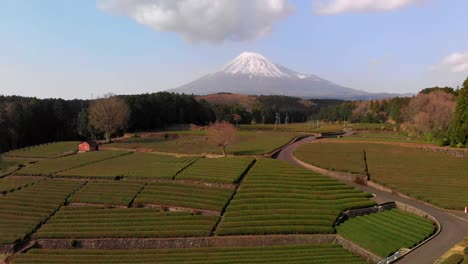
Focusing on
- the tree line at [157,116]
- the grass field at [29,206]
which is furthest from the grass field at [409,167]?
the grass field at [29,206]

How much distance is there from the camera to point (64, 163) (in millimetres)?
55812

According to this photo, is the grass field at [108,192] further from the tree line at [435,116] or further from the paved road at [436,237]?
the tree line at [435,116]

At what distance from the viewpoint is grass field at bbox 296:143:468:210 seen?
1594 inches

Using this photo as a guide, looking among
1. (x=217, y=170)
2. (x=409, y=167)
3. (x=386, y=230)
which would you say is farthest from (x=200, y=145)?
(x=386, y=230)

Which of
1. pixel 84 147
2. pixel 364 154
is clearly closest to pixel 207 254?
pixel 364 154

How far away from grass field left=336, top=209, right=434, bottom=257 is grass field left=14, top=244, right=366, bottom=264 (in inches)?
69.7

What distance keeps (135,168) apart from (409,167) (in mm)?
34475

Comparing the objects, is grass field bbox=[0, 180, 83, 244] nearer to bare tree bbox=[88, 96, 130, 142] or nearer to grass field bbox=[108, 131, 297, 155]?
grass field bbox=[108, 131, 297, 155]

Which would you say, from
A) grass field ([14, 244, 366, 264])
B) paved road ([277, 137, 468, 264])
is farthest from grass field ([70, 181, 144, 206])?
paved road ([277, 137, 468, 264])

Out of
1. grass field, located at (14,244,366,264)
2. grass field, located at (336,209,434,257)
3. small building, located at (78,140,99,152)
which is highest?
small building, located at (78,140,99,152)

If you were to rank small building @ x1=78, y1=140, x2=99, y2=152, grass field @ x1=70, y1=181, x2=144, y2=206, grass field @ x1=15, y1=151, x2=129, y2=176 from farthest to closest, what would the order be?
small building @ x1=78, y1=140, x2=99, y2=152, grass field @ x1=15, y1=151, x2=129, y2=176, grass field @ x1=70, y1=181, x2=144, y2=206

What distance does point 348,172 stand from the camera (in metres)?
46.2

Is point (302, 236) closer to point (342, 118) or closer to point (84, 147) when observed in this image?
point (84, 147)

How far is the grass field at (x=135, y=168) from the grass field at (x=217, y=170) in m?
1.61
